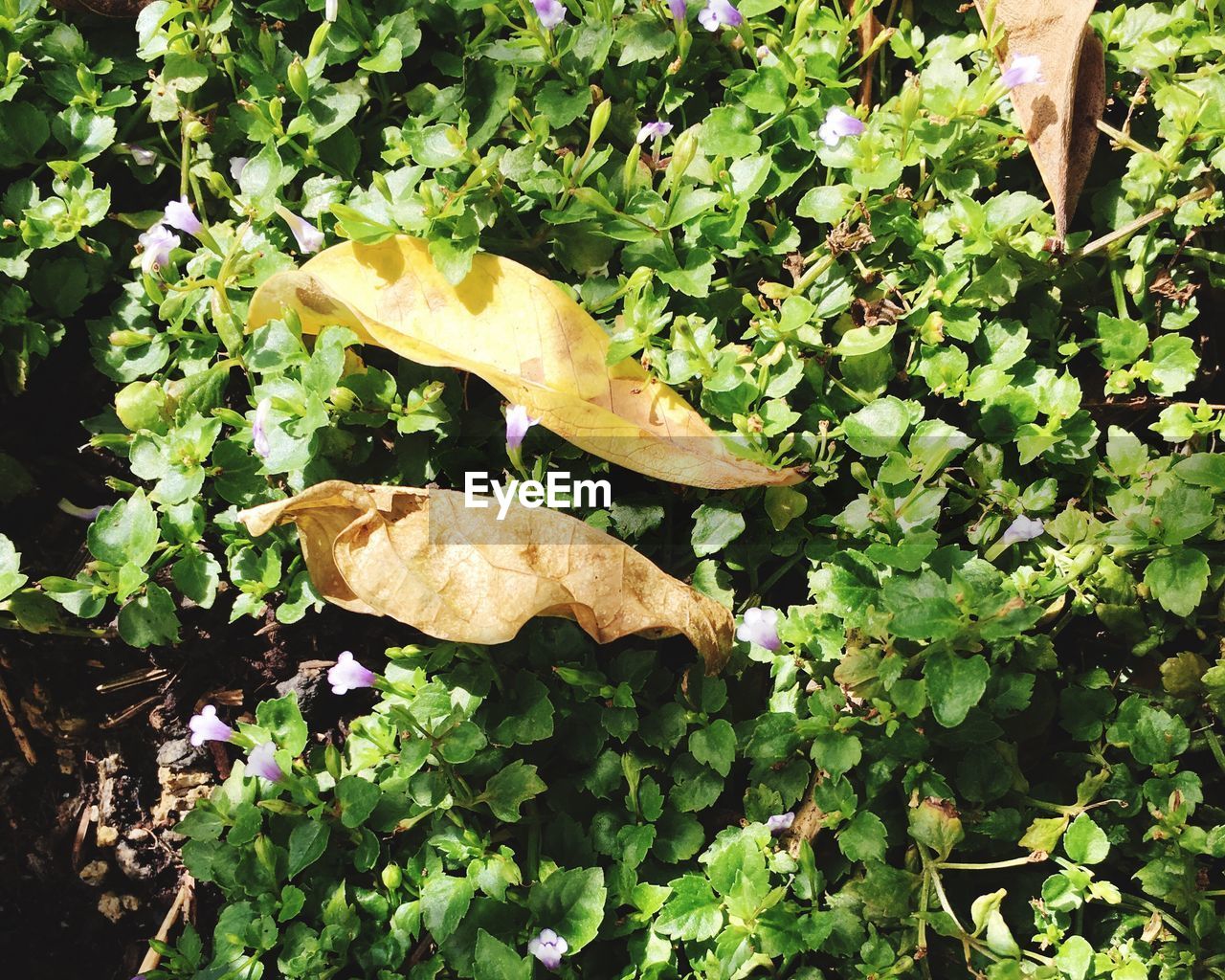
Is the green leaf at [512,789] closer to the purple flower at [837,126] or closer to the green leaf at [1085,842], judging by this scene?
the green leaf at [1085,842]

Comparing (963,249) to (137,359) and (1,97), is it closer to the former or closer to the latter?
(137,359)

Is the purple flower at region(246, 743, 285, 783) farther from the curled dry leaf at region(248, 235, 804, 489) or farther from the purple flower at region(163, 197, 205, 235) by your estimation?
the purple flower at region(163, 197, 205, 235)

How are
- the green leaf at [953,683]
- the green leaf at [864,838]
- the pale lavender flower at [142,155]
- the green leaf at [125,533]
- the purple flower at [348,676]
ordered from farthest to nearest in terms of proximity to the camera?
the pale lavender flower at [142,155] → the green leaf at [125,533] → the purple flower at [348,676] → the green leaf at [864,838] → the green leaf at [953,683]

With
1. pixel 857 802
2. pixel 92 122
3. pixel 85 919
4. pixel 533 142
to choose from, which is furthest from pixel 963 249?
pixel 85 919

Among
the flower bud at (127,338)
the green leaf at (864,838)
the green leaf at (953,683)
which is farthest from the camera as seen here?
the flower bud at (127,338)

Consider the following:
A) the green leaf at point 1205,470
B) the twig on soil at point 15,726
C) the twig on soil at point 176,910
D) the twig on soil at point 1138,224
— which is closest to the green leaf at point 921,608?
the green leaf at point 1205,470

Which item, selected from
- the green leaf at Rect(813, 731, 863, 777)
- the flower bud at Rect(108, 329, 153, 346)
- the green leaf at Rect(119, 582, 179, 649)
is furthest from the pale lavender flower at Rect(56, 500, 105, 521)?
the green leaf at Rect(813, 731, 863, 777)

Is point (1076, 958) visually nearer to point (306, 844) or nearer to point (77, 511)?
point (306, 844)
